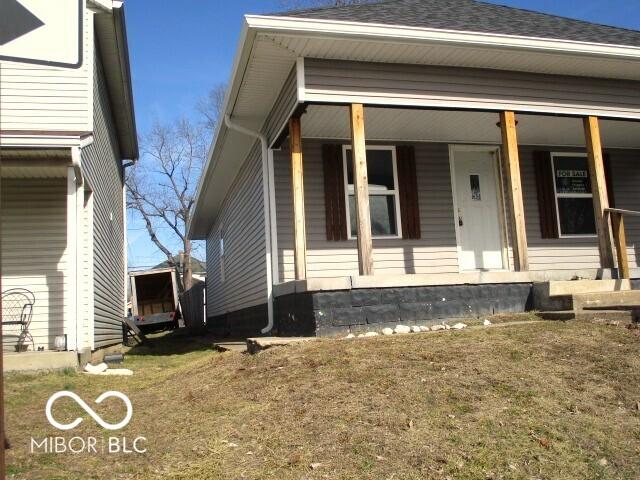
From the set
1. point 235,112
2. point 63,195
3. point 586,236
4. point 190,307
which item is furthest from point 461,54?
point 190,307

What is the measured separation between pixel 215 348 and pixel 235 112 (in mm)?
3670

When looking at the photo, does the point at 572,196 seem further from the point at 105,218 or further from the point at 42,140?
the point at 105,218

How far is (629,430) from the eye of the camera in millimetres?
3703

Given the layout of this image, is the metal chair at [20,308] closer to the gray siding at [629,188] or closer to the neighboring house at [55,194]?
the neighboring house at [55,194]

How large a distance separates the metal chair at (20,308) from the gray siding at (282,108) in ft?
13.8

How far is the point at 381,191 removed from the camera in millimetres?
9266

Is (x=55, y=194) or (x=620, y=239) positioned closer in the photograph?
(x=620, y=239)

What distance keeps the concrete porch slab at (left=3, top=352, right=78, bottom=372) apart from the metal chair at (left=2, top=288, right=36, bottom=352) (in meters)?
0.77

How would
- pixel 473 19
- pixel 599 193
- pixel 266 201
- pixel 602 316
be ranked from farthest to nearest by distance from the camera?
pixel 266 201
pixel 473 19
pixel 599 193
pixel 602 316

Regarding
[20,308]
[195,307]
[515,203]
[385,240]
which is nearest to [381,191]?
[385,240]

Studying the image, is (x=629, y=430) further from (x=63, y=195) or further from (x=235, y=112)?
(x=63, y=195)

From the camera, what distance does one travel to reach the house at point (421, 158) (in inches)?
272

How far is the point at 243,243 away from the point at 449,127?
463cm

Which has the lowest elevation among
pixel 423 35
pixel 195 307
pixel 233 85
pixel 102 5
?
pixel 195 307
